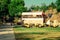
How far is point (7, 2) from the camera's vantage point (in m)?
77.2

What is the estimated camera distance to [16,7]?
78.8 metres

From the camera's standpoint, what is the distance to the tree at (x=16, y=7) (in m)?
76.8

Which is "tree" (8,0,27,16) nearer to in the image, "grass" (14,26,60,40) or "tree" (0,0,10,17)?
"tree" (0,0,10,17)

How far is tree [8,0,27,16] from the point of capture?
76.8m

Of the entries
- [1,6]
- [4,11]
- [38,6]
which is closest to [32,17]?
[1,6]

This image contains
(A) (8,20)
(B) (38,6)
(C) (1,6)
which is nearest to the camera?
(C) (1,6)

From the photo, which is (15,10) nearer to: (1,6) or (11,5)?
(11,5)

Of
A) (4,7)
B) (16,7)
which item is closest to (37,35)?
(4,7)

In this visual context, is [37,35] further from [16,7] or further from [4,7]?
[16,7]

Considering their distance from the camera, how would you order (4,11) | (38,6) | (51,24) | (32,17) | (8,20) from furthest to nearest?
1. (38,6)
2. (8,20)
3. (4,11)
4. (32,17)
5. (51,24)

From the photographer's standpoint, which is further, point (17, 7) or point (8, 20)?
point (8, 20)

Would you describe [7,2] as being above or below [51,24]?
above

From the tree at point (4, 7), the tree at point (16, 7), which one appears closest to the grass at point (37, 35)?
the tree at point (4, 7)

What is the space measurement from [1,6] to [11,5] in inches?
363
